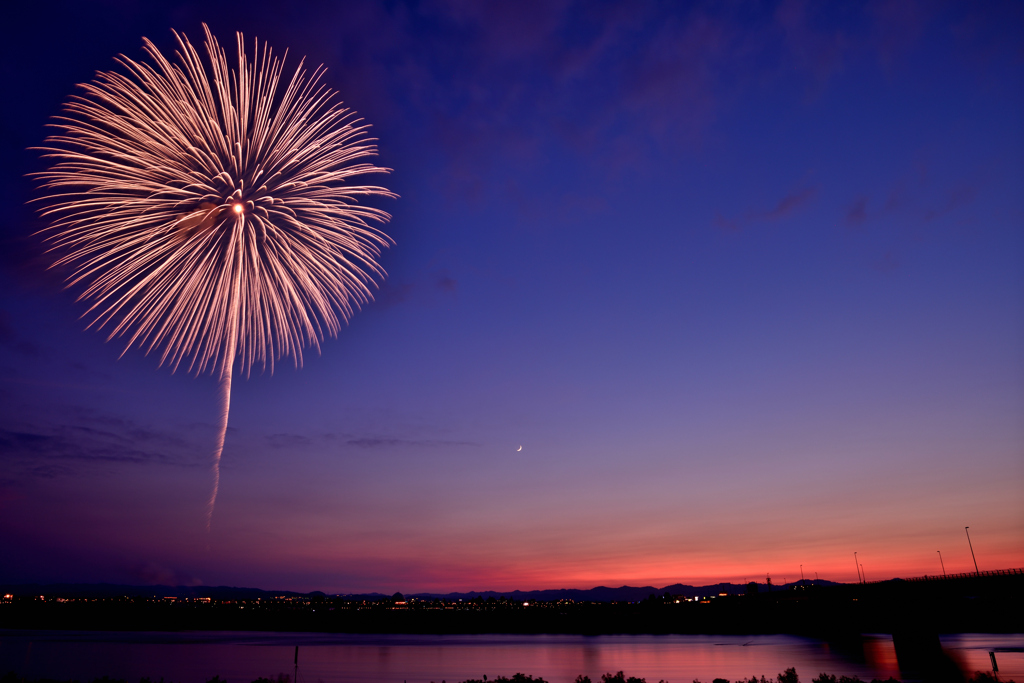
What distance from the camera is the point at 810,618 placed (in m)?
155

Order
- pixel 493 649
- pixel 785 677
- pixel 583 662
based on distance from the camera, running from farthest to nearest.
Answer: pixel 493 649, pixel 583 662, pixel 785 677

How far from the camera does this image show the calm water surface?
7331 cm

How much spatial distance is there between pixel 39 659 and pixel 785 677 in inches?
3921

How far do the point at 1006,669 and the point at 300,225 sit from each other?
86.9 metres

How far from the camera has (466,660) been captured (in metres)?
101

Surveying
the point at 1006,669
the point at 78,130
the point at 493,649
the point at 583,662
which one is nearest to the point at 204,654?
the point at 493,649

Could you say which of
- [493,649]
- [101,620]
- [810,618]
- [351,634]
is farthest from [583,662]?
[101,620]

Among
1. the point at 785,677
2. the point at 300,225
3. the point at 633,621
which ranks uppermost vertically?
the point at 300,225

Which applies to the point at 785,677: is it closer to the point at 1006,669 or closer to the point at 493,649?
the point at 1006,669

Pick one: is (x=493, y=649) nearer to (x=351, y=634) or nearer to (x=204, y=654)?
(x=204, y=654)

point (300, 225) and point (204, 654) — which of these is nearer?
point (300, 225)

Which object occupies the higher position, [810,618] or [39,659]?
[39,659]

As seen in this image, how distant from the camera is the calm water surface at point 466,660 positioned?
73.3 m

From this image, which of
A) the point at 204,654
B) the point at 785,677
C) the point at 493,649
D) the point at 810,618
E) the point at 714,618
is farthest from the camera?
the point at 714,618
